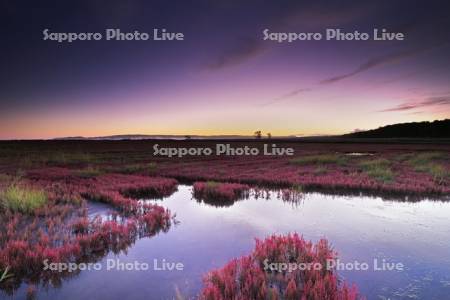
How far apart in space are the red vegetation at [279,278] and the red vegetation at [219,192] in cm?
707

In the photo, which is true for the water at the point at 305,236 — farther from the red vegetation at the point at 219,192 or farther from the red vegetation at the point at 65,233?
the red vegetation at the point at 219,192

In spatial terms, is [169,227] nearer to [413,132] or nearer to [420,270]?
[420,270]

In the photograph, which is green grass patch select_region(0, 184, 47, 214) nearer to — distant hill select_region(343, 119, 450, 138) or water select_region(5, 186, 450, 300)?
water select_region(5, 186, 450, 300)

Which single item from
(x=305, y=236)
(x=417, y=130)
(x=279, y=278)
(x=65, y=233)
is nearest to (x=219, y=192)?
(x=305, y=236)

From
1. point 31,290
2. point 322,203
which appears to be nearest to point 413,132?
point 322,203

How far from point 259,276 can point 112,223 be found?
478 centimetres

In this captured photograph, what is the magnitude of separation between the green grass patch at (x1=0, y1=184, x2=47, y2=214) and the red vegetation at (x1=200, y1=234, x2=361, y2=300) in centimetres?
729

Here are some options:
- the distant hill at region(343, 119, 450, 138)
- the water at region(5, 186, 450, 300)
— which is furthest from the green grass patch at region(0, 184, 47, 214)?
the distant hill at region(343, 119, 450, 138)

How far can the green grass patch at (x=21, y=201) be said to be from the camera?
9891mm

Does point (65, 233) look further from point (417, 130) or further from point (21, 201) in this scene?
point (417, 130)

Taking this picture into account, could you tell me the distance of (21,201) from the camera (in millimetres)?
10156

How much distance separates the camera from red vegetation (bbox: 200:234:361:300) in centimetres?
474

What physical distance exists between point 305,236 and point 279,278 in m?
3.06

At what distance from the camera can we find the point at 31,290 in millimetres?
5141
